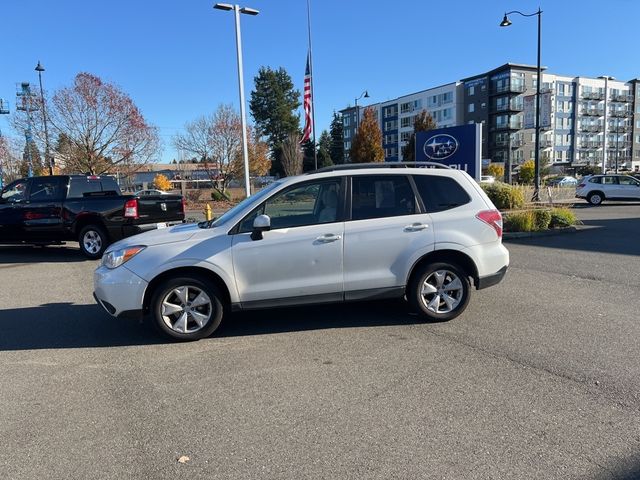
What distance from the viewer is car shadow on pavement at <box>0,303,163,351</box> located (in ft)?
17.6

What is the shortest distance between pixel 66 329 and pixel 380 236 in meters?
3.88

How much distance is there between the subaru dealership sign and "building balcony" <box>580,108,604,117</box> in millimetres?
85760

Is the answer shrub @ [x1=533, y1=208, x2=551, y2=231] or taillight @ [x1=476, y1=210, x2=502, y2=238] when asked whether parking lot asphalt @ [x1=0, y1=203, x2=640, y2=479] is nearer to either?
taillight @ [x1=476, y1=210, x2=502, y2=238]

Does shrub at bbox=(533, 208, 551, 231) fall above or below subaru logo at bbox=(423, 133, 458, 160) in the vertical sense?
below

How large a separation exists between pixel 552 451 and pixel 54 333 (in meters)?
5.26

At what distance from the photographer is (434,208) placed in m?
5.67

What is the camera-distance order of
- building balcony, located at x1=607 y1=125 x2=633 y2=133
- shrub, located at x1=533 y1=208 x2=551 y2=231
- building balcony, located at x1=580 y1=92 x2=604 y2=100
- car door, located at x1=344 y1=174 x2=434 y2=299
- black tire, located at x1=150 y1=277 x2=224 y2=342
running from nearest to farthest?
black tire, located at x1=150 y1=277 x2=224 y2=342 < car door, located at x1=344 y1=174 x2=434 y2=299 < shrub, located at x1=533 y1=208 x2=551 y2=231 < building balcony, located at x1=580 y1=92 x2=604 y2=100 < building balcony, located at x1=607 y1=125 x2=633 y2=133

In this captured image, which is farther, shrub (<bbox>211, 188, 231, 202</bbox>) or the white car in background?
shrub (<bbox>211, 188, 231, 202</bbox>)

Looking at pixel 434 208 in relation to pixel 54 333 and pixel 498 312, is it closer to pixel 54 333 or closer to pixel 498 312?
pixel 498 312

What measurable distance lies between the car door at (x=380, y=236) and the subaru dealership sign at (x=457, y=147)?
37.4 ft

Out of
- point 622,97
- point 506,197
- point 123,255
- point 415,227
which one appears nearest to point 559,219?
point 506,197

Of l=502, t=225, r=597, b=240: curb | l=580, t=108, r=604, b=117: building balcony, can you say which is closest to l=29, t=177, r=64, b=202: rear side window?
l=502, t=225, r=597, b=240: curb

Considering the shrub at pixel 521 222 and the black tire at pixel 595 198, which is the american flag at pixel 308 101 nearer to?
the shrub at pixel 521 222

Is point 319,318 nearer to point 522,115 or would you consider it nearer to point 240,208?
point 240,208
